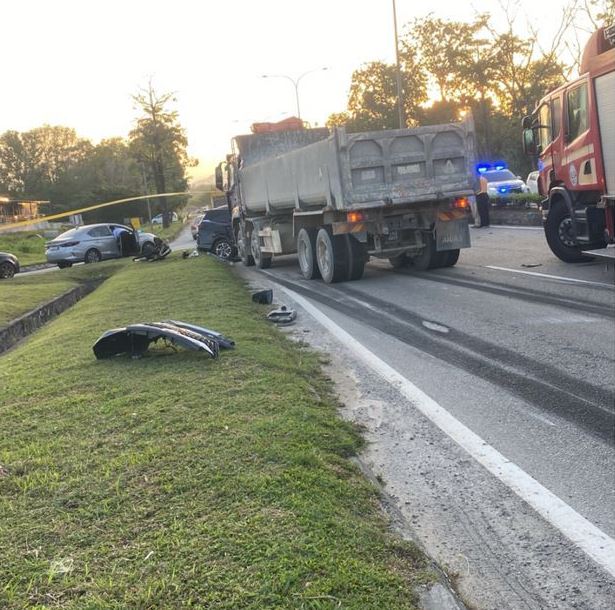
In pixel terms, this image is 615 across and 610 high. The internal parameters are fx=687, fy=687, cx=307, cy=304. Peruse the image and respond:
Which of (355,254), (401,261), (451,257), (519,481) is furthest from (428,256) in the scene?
(519,481)

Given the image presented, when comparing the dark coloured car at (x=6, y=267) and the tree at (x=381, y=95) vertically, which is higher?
the tree at (x=381, y=95)

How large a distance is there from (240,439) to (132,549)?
130 cm

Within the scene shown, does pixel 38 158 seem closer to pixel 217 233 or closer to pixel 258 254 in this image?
pixel 217 233

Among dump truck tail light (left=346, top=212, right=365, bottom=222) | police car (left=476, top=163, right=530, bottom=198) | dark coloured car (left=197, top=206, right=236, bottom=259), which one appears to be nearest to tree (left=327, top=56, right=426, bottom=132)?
police car (left=476, top=163, right=530, bottom=198)

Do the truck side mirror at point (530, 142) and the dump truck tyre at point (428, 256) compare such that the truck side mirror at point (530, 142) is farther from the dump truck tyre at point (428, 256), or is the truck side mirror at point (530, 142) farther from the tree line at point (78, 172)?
the tree line at point (78, 172)

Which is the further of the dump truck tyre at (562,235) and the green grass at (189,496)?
the dump truck tyre at (562,235)

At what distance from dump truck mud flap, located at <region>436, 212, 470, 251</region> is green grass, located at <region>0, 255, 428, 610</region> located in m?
7.61

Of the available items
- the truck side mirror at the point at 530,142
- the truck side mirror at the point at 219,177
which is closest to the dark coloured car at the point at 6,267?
the truck side mirror at the point at 219,177

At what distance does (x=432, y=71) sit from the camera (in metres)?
57.9

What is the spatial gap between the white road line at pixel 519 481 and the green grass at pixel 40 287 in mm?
8170

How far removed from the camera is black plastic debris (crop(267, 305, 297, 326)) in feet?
31.0

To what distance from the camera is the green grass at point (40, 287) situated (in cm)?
→ 1299

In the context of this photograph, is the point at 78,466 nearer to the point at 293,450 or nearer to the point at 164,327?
the point at 293,450

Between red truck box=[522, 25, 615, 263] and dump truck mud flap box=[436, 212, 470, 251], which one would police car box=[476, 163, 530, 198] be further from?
red truck box=[522, 25, 615, 263]
